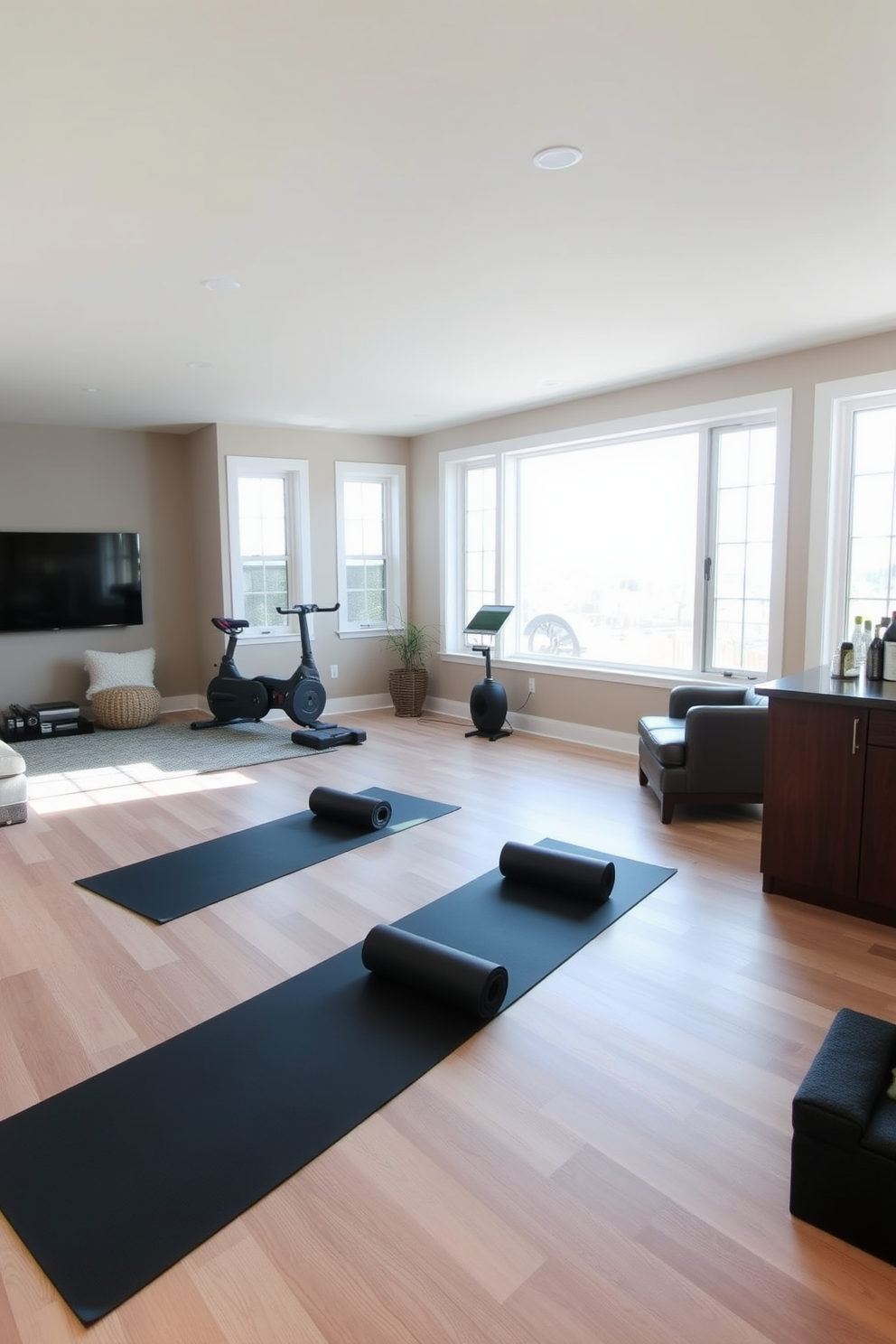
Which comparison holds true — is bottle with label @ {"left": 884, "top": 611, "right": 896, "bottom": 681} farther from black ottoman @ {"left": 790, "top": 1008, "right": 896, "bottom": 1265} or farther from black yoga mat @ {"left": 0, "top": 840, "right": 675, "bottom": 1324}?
black ottoman @ {"left": 790, "top": 1008, "right": 896, "bottom": 1265}

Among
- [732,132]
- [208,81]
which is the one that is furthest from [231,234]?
[732,132]

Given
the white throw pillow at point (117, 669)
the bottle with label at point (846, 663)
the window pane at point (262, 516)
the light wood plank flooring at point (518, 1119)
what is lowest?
the light wood plank flooring at point (518, 1119)

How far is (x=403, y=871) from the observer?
138 inches

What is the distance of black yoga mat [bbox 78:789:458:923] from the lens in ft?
10.6

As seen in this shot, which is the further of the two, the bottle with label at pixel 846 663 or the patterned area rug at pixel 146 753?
the patterned area rug at pixel 146 753

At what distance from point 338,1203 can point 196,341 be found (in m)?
4.10

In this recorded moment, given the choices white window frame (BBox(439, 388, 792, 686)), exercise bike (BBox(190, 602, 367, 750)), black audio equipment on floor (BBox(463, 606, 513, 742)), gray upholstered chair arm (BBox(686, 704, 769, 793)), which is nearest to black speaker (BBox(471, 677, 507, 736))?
black audio equipment on floor (BBox(463, 606, 513, 742))

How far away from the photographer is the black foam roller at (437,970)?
231cm

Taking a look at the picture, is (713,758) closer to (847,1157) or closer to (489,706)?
(489,706)

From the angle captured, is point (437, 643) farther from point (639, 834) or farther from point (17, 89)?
point (17, 89)

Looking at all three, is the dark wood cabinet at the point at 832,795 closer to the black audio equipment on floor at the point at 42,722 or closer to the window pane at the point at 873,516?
the window pane at the point at 873,516

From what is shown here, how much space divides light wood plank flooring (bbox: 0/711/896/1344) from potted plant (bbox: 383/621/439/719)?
3391 mm

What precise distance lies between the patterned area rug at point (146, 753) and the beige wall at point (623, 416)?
1911 millimetres

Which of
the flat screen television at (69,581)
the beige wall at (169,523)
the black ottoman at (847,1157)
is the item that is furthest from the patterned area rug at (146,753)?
the black ottoman at (847,1157)
